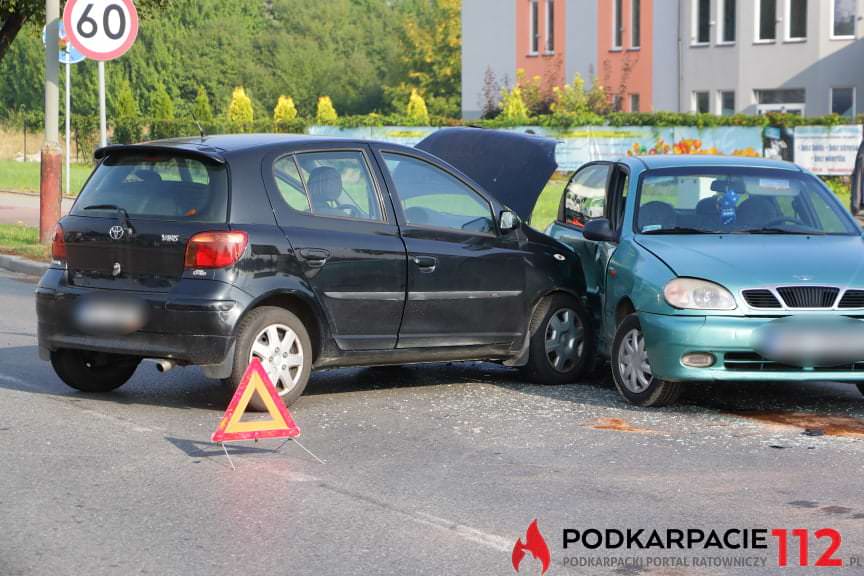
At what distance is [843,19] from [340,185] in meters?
40.4

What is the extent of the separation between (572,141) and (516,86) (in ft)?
55.4

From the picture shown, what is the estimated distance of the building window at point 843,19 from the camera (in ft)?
151

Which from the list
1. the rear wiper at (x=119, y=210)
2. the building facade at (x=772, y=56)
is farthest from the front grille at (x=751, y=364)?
the building facade at (x=772, y=56)

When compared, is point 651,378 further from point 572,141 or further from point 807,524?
point 572,141

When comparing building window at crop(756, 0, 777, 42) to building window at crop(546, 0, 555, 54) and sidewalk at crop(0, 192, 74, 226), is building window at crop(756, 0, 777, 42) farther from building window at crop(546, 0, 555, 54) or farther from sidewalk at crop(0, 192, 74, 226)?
sidewalk at crop(0, 192, 74, 226)

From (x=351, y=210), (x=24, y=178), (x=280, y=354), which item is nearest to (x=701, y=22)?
(x=24, y=178)

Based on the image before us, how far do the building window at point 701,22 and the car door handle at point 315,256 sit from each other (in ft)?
140

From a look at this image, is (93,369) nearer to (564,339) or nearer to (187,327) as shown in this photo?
(187,327)

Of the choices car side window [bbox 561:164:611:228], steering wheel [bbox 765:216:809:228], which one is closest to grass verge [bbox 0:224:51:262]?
car side window [bbox 561:164:611:228]

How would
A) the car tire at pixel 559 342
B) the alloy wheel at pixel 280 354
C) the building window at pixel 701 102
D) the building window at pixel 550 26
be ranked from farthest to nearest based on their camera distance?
the building window at pixel 550 26 → the building window at pixel 701 102 → the car tire at pixel 559 342 → the alloy wheel at pixel 280 354

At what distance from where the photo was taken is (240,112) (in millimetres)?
63875

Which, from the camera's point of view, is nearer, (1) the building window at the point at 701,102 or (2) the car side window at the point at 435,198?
(2) the car side window at the point at 435,198

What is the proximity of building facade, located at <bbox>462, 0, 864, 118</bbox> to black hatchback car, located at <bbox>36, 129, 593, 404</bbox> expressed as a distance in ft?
127

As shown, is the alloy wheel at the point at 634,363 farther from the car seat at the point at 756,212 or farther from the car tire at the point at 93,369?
the car tire at the point at 93,369
